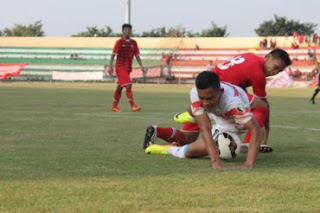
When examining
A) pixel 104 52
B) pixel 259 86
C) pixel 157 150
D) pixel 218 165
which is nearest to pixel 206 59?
pixel 104 52

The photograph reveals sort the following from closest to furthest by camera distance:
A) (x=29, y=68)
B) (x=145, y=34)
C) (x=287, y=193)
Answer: (x=287, y=193), (x=29, y=68), (x=145, y=34)

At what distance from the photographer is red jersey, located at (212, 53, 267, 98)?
30.1ft

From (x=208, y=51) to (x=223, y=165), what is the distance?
60469 millimetres

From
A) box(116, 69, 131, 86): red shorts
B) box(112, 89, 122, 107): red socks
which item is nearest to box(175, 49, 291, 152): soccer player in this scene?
box(112, 89, 122, 107): red socks

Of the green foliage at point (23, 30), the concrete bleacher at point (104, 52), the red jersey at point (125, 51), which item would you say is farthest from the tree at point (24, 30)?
the red jersey at point (125, 51)

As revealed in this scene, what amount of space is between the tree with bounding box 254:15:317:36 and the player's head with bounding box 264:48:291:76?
3408 inches

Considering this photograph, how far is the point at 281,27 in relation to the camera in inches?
3757

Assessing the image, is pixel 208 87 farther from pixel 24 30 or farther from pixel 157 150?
pixel 24 30

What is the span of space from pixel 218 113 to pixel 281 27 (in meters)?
89.4

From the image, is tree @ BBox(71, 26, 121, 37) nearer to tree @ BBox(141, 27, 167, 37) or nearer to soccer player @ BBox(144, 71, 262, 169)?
tree @ BBox(141, 27, 167, 37)

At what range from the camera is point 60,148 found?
30.0ft

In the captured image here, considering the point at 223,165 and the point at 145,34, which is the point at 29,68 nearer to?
the point at 145,34

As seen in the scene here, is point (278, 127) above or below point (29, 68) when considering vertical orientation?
above

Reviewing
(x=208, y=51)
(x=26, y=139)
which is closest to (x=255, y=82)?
(x=26, y=139)
